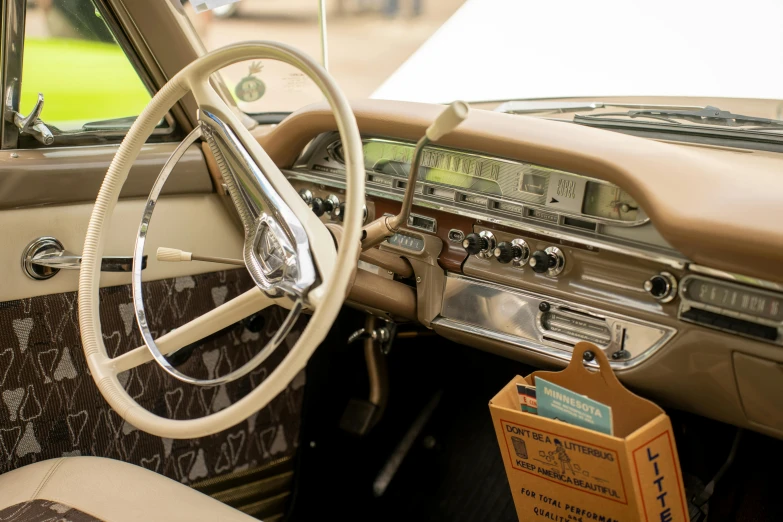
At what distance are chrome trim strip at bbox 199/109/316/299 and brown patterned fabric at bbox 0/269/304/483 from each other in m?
0.67

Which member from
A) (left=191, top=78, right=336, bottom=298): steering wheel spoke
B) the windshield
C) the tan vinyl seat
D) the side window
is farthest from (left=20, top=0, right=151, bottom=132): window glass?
the tan vinyl seat

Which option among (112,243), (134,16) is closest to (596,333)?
(112,243)

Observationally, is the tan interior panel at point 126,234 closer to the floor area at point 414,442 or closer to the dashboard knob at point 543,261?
the floor area at point 414,442

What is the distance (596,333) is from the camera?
133 centimetres

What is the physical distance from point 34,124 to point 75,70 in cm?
20

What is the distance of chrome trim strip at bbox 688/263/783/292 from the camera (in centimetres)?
105

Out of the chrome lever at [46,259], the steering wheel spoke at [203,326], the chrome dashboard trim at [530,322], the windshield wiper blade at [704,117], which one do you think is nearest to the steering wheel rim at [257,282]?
the steering wheel spoke at [203,326]

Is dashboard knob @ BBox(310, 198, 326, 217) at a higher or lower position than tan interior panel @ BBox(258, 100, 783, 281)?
lower

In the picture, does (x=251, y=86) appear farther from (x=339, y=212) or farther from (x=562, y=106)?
(x=562, y=106)

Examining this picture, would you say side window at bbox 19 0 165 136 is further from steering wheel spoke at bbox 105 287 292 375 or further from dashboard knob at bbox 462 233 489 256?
dashboard knob at bbox 462 233 489 256

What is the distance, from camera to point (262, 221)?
3.84 ft

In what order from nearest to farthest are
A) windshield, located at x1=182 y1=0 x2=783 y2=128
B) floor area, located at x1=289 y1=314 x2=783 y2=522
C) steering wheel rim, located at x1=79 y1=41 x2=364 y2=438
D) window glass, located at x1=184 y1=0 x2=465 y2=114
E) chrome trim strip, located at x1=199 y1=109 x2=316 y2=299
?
1. steering wheel rim, located at x1=79 y1=41 x2=364 y2=438
2. chrome trim strip, located at x1=199 y1=109 x2=316 y2=299
3. windshield, located at x1=182 y1=0 x2=783 y2=128
4. floor area, located at x1=289 y1=314 x2=783 y2=522
5. window glass, located at x1=184 y1=0 x2=465 y2=114

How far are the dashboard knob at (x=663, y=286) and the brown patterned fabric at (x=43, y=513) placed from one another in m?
0.96

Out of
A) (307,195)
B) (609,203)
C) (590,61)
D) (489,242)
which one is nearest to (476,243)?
(489,242)
